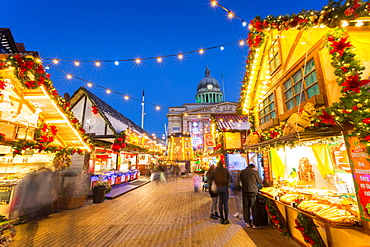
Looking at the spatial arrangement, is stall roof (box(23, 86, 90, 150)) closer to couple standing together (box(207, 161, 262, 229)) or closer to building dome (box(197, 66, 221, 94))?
couple standing together (box(207, 161, 262, 229))

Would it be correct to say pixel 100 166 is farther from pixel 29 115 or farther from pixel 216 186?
pixel 216 186

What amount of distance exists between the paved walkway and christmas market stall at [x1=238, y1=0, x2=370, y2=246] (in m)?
1.14

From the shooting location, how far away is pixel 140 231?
509cm

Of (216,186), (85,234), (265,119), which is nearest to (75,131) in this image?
(85,234)

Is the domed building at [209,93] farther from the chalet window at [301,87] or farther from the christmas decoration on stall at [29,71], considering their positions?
the christmas decoration on stall at [29,71]

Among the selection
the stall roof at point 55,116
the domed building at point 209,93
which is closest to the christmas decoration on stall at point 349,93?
the stall roof at point 55,116

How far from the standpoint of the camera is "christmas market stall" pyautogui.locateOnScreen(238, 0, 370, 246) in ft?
9.20

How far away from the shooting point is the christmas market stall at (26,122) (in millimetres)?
4977

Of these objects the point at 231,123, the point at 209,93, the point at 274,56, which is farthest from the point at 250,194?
the point at 209,93

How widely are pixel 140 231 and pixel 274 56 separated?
24.9ft

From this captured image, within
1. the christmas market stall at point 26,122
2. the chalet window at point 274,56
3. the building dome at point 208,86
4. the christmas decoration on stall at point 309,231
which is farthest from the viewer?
the building dome at point 208,86

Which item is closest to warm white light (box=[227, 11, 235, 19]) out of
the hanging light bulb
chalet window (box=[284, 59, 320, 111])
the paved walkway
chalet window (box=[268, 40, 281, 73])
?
the hanging light bulb

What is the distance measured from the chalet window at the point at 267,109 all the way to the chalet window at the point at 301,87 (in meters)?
0.98

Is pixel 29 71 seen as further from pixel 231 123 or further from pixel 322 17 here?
pixel 231 123
